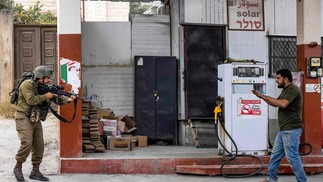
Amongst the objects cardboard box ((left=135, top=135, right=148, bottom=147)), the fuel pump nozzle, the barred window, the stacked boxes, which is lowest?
cardboard box ((left=135, top=135, right=148, bottom=147))

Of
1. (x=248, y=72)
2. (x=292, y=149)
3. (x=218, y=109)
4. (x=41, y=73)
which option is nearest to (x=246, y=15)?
(x=248, y=72)

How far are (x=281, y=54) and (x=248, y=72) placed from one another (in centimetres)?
287

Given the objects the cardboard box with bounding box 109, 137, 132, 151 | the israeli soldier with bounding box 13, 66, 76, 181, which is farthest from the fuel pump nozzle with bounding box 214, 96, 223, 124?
the israeli soldier with bounding box 13, 66, 76, 181

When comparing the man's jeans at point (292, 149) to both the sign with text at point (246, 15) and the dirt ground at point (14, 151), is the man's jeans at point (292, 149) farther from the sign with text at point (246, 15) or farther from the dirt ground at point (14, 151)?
the sign with text at point (246, 15)

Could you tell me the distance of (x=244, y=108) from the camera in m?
8.62

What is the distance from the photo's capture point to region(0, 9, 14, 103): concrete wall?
13219 millimetres

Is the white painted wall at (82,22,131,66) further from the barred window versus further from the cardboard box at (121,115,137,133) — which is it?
the barred window

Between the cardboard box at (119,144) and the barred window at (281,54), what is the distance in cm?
408

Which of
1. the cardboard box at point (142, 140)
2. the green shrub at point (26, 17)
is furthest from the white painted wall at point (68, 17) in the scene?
the green shrub at point (26, 17)

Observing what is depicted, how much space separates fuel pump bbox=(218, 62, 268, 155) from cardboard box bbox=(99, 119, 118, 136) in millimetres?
2418

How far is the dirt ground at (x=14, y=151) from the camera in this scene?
26.7 ft

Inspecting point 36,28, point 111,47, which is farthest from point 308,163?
point 36,28

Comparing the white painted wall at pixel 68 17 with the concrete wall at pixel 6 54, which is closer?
the white painted wall at pixel 68 17

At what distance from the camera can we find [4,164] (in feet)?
27.8
